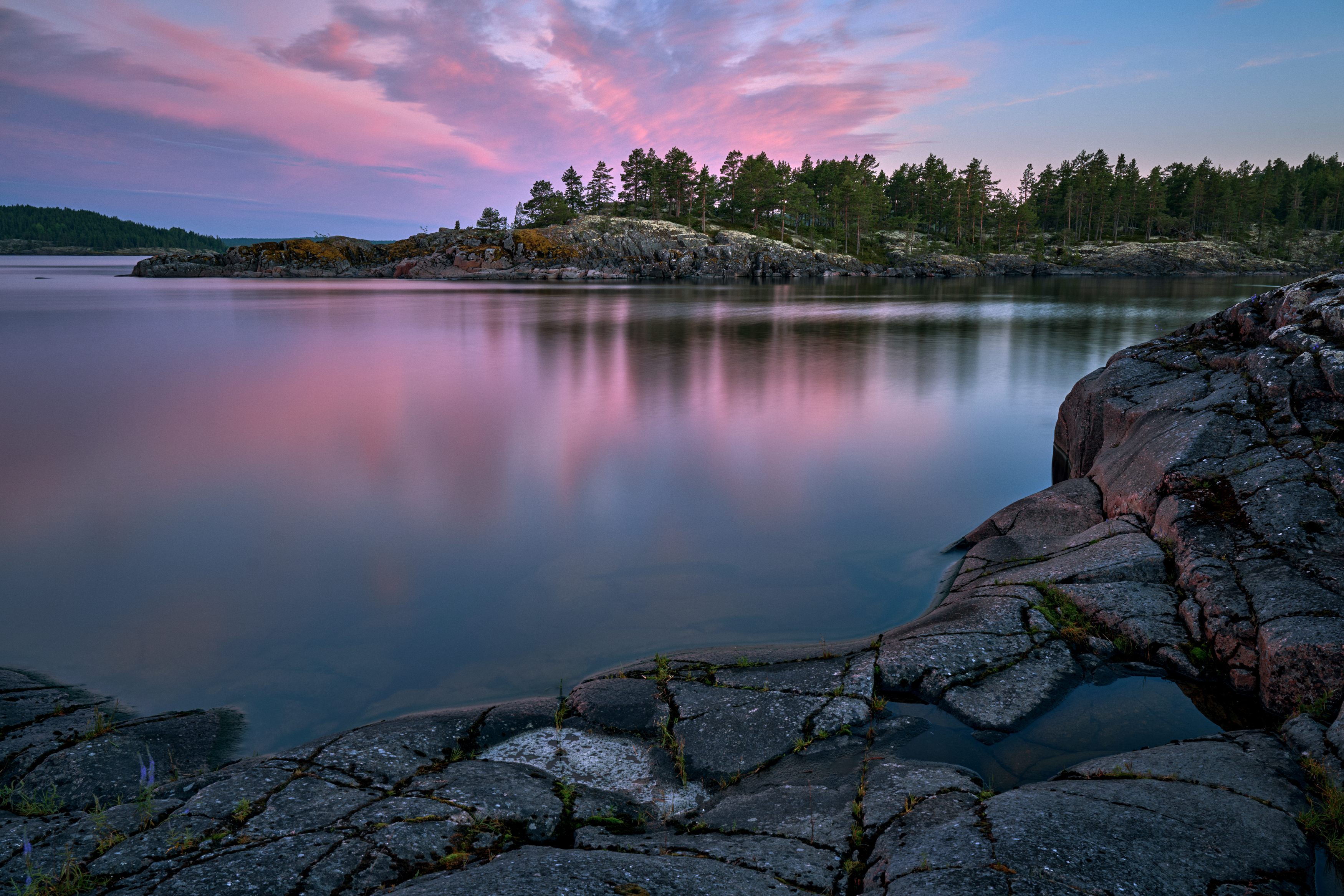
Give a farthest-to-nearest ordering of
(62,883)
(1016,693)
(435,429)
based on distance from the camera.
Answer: (435,429) < (1016,693) < (62,883)

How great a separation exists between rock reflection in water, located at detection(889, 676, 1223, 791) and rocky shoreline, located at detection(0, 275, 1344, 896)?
0.12 metres

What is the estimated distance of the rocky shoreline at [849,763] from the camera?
11.7 ft

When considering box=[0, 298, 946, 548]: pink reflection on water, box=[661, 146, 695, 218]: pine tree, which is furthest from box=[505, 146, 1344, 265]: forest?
box=[0, 298, 946, 548]: pink reflection on water

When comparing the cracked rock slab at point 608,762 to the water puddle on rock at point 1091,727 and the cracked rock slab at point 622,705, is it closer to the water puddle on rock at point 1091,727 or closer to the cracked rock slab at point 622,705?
the cracked rock slab at point 622,705

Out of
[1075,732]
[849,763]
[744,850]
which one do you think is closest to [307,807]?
[744,850]

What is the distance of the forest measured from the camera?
11569cm

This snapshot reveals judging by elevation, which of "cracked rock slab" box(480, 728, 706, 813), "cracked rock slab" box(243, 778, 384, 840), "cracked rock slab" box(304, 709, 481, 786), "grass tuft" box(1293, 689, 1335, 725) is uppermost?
"grass tuft" box(1293, 689, 1335, 725)

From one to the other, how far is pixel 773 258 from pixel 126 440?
95687mm

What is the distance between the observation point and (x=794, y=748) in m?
5.09

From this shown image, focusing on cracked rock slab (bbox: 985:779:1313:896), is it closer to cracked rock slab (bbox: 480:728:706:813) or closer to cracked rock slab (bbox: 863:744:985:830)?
cracked rock slab (bbox: 863:744:985:830)

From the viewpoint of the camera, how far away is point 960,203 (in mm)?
122875

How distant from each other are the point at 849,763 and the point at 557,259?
95.0m

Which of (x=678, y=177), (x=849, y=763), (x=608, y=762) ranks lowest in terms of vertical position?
(x=608, y=762)

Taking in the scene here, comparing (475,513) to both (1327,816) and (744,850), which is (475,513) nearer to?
(744,850)
